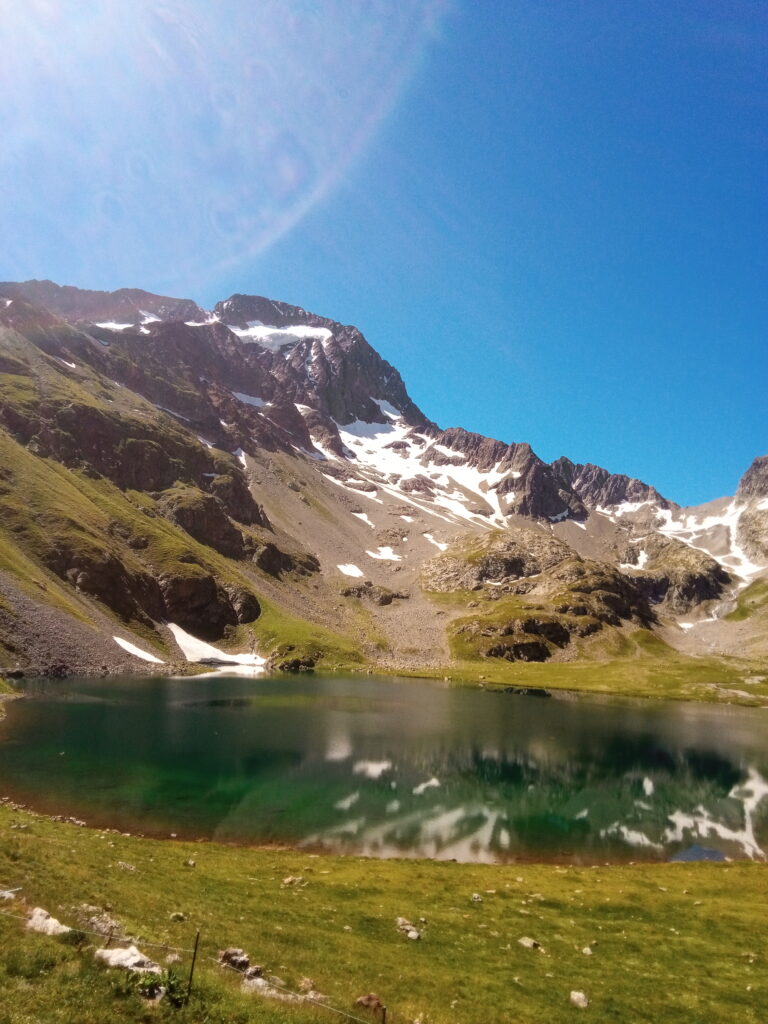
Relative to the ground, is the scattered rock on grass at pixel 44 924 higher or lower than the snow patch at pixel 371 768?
higher

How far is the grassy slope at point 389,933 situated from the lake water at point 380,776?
7081 millimetres

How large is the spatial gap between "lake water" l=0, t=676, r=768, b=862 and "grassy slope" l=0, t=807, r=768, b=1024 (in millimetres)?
7081

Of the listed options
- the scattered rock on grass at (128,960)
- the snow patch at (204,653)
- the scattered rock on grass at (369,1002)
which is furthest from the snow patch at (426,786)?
the snow patch at (204,653)

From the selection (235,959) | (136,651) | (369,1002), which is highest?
(235,959)

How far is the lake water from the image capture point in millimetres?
40906

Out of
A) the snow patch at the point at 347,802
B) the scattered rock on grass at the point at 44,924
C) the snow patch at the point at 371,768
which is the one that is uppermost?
the scattered rock on grass at the point at 44,924

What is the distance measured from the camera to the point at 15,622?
4028 inches

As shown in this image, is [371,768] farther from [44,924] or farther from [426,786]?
[44,924]

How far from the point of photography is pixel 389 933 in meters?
23.0

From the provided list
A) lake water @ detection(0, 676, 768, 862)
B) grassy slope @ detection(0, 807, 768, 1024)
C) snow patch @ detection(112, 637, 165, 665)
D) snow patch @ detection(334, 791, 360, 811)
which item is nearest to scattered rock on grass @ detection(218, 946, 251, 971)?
grassy slope @ detection(0, 807, 768, 1024)

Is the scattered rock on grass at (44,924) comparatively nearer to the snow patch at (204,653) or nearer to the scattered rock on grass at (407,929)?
the scattered rock on grass at (407,929)

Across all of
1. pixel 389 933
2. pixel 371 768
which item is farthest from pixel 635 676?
pixel 389 933

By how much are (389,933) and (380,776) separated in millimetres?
33275

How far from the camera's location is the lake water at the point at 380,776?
134 feet
